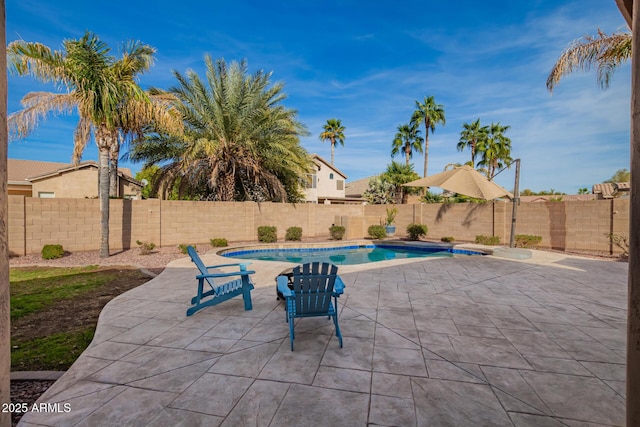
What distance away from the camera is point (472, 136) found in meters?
29.9

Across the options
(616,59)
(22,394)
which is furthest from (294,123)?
(22,394)

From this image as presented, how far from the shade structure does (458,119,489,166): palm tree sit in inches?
799

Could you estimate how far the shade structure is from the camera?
11.0 metres

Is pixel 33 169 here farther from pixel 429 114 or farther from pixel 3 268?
pixel 429 114

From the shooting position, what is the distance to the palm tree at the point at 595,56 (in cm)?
838

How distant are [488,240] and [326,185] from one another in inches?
817

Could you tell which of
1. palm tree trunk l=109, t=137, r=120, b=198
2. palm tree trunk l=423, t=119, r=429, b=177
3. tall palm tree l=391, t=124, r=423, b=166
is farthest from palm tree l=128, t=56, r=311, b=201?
palm tree trunk l=423, t=119, r=429, b=177

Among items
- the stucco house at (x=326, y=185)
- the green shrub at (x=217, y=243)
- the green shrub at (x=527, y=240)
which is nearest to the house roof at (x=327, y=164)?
the stucco house at (x=326, y=185)

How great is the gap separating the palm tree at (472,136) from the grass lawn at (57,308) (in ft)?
103

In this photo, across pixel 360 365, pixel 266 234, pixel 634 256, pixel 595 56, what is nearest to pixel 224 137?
pixel 266 234

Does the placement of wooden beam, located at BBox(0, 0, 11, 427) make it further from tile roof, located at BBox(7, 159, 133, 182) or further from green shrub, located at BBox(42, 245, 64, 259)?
tile roof, located at BBox(7, 159, 133, 182)

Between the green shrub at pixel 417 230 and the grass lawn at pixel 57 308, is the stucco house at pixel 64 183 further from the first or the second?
the green shrub at pixel 417 230

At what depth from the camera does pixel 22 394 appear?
108 inches

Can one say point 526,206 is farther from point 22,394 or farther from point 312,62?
point 22,394
